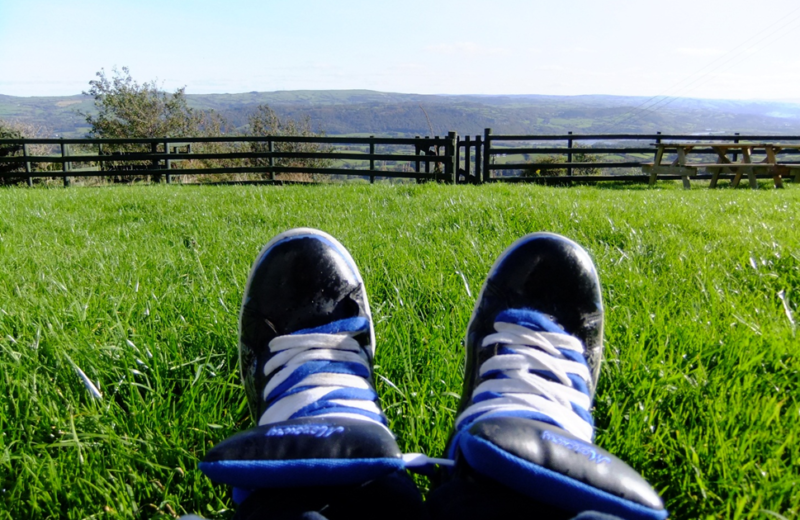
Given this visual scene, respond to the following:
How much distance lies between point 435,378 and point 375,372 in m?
0.16

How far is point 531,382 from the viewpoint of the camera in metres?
1.14

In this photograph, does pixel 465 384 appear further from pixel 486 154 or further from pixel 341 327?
pixel 486 154

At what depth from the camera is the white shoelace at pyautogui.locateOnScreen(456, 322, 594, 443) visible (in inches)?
40.9

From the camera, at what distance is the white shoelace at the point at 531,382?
104 cm

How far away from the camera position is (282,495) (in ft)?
2.62

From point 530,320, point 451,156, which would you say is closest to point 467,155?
point 451,156

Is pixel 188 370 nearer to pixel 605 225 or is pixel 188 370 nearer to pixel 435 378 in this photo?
pixel 435 378

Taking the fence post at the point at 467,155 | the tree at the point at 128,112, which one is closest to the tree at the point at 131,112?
the tree at the point at 128,112

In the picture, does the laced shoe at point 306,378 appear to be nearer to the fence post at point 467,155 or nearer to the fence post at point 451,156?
the fence post at point 451,156

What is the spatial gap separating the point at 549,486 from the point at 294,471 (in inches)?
15.0

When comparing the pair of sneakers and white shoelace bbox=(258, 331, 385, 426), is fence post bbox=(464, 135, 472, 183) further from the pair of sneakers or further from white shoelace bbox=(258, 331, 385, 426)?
white shoelace bbox=(258, 331, 385, 426)

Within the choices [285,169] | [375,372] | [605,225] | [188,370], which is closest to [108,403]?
[188,370]

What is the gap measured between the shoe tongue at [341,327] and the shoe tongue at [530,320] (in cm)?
36

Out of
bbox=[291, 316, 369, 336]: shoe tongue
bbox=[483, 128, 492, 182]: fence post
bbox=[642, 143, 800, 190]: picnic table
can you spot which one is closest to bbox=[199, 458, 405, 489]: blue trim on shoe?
bbox=[291, 316, 369, 336]: shoe tongue
